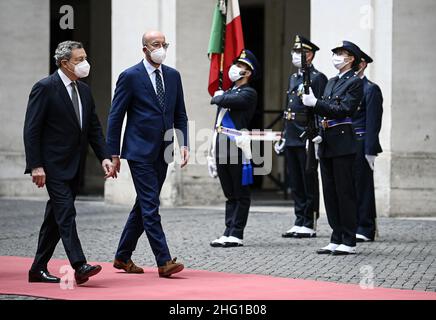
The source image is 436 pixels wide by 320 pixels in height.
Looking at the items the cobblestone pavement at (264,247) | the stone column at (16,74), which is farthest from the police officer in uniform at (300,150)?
the stone column at (16,74)

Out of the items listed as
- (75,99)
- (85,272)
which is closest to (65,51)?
(75,99)

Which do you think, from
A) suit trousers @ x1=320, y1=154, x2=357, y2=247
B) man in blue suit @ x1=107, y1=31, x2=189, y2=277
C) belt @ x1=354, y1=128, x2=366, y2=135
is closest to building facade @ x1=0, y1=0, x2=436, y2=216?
belt @ x1=354, y1=128, x2=366, y2=135

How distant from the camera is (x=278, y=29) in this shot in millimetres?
21266

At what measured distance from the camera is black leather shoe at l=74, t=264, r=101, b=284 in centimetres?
816

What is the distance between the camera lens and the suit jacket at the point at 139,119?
29.1 ft

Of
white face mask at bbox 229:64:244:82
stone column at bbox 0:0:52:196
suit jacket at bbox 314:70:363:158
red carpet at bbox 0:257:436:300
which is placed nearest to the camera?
red carpet at bbox 0:257:436:300

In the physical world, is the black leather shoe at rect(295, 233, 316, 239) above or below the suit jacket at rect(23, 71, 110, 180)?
below

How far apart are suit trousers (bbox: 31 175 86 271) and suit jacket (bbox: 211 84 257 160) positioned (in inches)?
117

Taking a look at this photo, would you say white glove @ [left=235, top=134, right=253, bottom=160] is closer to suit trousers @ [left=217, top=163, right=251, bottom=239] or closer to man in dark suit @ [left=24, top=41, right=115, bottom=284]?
suit trousers @ [left=217, top=163, right=251, bottom=239]

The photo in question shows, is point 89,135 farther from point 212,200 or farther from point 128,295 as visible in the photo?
point 212,200

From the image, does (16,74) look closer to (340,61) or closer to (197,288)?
(340,61)

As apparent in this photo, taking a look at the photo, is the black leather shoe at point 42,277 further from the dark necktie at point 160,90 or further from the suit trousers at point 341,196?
the suit trousers at point 341,196

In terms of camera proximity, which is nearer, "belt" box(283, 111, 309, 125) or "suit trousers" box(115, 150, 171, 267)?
"suit trousers" box(115, 150, 171, 267)
